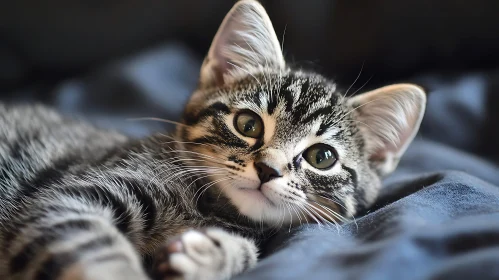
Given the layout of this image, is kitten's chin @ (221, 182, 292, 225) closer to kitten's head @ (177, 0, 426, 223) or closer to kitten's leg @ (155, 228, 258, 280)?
kitten's head @ (177, 0, 426, 223)

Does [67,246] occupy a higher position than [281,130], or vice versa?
[281,130]

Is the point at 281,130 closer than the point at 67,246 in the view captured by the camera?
No

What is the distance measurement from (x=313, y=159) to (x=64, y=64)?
139cm

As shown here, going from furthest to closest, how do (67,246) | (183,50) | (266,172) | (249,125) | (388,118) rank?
1. (183,50)
2. (388,118)
3. (249,125)
4. (266,172)
5. (67,246)

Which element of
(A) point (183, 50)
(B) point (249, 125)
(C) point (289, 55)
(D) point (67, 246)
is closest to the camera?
(D) point (67, 246)

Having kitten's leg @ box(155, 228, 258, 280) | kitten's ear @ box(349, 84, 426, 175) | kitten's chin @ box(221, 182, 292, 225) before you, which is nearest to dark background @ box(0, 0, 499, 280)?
kitten's ear @ box(349, 84, 426, 175)

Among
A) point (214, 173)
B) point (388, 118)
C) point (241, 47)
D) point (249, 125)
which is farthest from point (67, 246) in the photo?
point (388, 118)

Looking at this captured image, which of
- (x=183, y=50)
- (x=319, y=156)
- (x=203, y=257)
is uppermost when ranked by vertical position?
(x=183, y=50)

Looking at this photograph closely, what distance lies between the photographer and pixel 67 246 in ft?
2.80

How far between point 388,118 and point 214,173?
19.5 inches

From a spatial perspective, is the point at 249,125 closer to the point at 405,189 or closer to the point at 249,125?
the point at 249,125

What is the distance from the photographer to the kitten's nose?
105cm

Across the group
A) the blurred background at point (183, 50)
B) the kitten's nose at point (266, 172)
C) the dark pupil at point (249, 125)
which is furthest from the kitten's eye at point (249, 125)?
the blurred background at point (183, 50)

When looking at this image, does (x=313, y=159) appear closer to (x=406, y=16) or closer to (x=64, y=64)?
(x=406, y=16)
